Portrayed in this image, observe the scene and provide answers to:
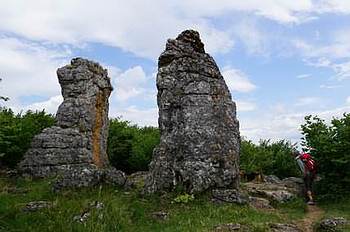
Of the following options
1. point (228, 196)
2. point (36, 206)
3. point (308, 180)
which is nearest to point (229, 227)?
point (228, 196)

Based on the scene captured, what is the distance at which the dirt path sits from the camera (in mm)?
14391

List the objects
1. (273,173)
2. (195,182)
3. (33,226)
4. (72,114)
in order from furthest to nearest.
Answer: (273,173), (72,114), (195,182), (33,226)

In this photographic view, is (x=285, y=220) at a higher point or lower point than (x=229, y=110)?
lower

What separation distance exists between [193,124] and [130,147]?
38.0 ft

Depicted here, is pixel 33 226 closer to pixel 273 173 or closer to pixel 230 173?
pixel 230 173

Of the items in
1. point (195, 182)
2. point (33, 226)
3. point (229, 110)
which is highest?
point (229, 110)

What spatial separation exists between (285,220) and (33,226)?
22.9ft

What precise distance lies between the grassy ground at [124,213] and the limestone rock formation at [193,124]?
0.78 meters

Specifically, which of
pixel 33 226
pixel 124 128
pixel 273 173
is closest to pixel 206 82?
pixel 33 226

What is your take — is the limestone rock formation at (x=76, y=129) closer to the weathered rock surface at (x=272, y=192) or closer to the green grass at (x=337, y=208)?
the weathered rock surface at (x=272, y=192)

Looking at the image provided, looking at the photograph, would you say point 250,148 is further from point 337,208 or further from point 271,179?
point 337,208

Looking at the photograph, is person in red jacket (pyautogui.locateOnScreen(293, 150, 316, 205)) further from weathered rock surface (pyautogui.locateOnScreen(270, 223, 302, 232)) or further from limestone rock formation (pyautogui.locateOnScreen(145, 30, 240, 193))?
weathered rock surface (pyautogui.locateOnScreen(270, 223, 302, 232))

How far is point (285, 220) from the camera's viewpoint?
1485 cm

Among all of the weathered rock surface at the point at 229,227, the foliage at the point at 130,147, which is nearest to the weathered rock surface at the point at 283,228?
the weathered rock surface at the point at 229,227
